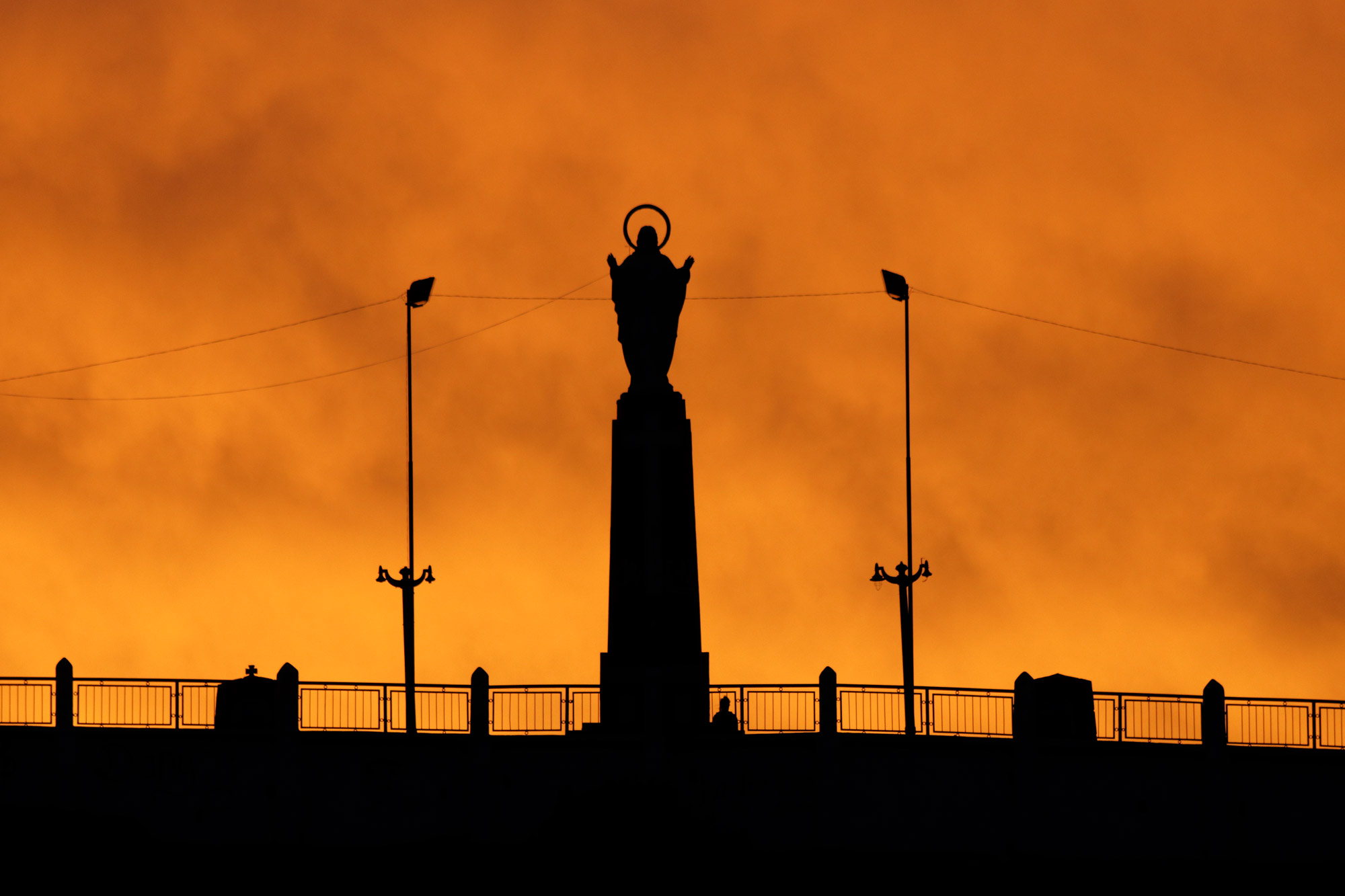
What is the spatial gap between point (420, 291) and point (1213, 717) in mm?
19294

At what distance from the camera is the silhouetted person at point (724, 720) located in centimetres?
4160

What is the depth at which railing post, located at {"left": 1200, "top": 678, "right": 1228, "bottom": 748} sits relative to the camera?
38656 millimetres

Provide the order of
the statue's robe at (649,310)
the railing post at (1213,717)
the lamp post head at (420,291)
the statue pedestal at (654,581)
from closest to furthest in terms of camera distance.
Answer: the railing post at (1213,717) < the statue pedestal at (654,581) < the statue's robe at (649,310) < the lamp post head at (420,291)

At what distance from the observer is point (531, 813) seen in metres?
40.8

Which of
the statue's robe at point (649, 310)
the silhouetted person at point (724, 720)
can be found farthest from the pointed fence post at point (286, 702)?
the statue's robe at point (649, 310)

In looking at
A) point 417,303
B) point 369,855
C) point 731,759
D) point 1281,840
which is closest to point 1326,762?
point 1281,840

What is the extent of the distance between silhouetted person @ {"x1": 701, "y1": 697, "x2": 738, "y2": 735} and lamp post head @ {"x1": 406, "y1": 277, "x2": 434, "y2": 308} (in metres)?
11.7

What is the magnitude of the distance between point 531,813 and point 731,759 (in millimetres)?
3878

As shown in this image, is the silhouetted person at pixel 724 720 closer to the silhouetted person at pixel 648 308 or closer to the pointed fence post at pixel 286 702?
the silhouetted person at pixel 648 308

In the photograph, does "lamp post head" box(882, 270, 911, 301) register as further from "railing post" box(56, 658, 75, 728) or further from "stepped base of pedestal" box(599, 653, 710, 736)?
"railing post" box(56, 658, 75, 728)

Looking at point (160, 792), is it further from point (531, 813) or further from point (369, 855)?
point (531, 813)

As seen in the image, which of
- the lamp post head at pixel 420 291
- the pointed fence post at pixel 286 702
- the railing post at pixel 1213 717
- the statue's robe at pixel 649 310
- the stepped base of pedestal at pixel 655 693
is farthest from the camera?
the lamp post head at pixel 420 291

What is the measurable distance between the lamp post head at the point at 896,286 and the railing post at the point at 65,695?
18921 mm

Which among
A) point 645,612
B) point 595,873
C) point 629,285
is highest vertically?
point 629,285
